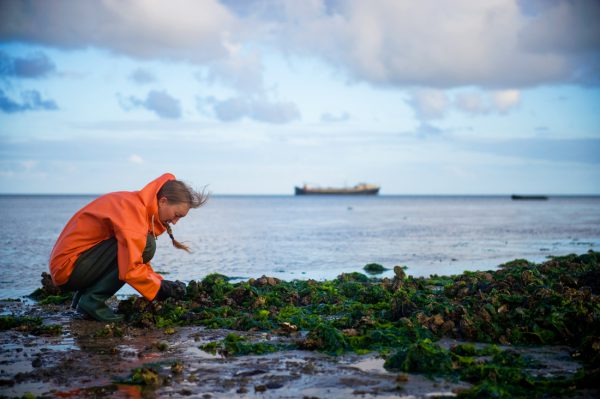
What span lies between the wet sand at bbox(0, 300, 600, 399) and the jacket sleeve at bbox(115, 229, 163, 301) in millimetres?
580

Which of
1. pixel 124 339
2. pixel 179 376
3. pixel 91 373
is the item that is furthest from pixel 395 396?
pixel 124 339

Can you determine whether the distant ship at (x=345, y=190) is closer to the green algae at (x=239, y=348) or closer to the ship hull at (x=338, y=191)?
the ship hull at (x=338, y=191)

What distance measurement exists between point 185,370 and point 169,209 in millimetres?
2373

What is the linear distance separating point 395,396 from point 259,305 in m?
3.87

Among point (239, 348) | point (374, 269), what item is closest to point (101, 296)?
point (239, 348)

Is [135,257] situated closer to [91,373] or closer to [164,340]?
[164,340]

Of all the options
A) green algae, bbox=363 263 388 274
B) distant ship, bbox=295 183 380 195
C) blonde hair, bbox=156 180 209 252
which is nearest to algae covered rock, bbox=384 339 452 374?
blonde hair, bbox=156 180 209 252

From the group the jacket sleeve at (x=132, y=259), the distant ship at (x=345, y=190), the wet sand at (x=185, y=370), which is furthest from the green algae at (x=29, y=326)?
the distant ship at (x=345, y=190)

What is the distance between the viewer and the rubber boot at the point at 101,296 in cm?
→ 700

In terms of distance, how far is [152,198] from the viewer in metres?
6.83

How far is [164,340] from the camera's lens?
20.9 ft

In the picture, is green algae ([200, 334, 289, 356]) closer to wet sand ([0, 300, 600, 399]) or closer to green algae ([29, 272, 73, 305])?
wet sand ([0, 300, 600, 399])

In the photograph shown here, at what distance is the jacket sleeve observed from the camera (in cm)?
656

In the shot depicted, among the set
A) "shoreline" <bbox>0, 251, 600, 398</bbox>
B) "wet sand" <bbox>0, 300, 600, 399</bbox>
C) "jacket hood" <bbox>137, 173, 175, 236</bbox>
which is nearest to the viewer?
"wet sand" <bbox>0, 300, 600, 399</bbox>
